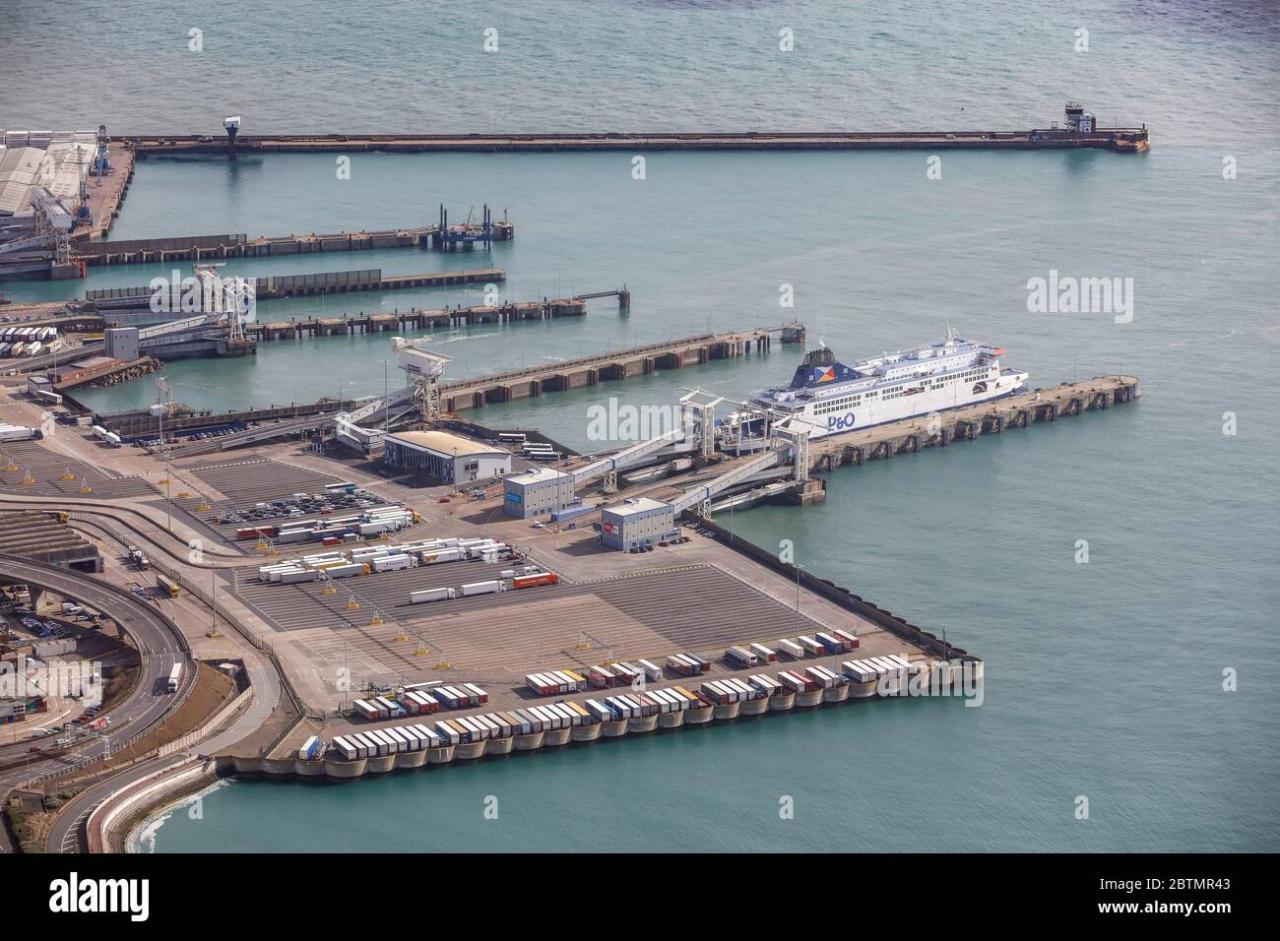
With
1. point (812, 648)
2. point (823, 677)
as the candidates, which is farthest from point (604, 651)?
point (823, 677)

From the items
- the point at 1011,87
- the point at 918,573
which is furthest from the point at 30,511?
the point at 1011,87

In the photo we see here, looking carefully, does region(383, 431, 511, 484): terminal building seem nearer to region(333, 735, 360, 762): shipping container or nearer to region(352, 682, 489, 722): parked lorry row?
region(352, 682, 489, 722): parked lorry row

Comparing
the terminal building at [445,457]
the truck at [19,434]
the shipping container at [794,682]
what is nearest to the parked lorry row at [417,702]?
the shipping container at [794,682]

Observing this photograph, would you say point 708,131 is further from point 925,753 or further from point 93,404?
point 925,753

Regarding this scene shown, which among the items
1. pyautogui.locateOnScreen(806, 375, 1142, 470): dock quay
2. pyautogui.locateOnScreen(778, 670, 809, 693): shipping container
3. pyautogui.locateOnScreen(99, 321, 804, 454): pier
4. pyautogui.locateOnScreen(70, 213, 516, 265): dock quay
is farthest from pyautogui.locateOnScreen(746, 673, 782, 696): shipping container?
pyautogui.locateOnScreen(70, 213, 516, 265): dock quay

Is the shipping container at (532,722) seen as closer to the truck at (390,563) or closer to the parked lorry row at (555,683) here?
the parked lorry row at (555,683)
